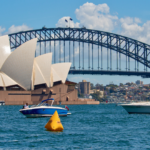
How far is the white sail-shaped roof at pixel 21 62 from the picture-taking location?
70.6 meters

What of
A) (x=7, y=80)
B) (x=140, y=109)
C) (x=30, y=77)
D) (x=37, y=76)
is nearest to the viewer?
(x=140, y=109)

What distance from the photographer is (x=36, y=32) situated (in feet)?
302

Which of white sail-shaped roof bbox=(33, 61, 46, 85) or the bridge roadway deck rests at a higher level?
the bridge roadway deck

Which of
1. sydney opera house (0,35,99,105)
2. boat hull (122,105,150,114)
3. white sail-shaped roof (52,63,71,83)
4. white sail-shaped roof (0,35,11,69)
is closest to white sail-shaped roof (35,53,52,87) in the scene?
sydney opera house (0,35,99,105)

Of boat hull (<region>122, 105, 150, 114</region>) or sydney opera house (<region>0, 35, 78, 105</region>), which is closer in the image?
boat hull (<region>122, 105, 150, 114</region>)

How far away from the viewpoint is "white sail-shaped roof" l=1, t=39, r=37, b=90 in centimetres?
7056

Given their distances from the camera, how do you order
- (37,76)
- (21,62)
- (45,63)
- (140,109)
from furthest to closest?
(45,63) < (37,76) < (21,62) < (140,109)

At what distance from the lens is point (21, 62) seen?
70.8 metres

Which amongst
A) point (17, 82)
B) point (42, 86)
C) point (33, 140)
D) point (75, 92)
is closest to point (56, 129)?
point (33, 140)

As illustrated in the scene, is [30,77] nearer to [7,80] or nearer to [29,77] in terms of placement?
[29,77]

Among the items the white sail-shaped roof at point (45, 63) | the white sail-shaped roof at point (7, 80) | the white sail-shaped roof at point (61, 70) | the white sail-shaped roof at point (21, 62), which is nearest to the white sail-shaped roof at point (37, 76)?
the white sail-shaped roof at point (45, 63)

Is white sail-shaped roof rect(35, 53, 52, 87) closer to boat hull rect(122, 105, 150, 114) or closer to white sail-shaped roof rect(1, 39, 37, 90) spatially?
white sail-shaped roof rect(1, 39, 37, 90)

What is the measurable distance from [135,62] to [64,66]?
64.7 feet

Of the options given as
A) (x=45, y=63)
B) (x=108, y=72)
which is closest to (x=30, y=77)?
(x=45, y=63)
